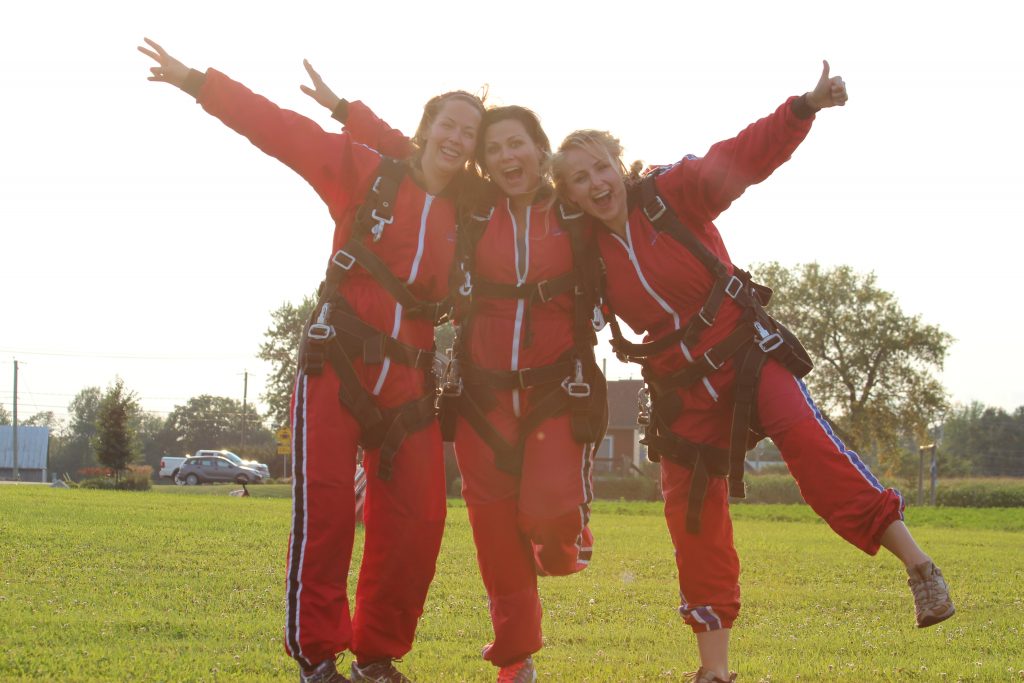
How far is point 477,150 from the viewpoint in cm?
554

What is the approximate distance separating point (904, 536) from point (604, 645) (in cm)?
280

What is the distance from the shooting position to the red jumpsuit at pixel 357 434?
4.73m

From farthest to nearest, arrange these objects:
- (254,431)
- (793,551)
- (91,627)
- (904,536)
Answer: (254,431), (793,551), (91,627), (904,536)

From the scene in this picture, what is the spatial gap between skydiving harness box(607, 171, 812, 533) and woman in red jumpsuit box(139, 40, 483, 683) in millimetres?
1093

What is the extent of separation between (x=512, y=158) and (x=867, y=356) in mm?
53757

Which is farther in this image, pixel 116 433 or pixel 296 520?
pixel 116 433

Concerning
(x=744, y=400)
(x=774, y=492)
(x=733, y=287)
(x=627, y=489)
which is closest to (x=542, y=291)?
(x=733, y=287)

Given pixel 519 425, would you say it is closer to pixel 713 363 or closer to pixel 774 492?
pixel 713 363

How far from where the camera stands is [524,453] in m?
5.21

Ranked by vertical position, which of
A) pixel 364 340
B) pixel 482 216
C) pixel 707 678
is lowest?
pixel 707 678

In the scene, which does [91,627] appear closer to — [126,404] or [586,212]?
[586,212]

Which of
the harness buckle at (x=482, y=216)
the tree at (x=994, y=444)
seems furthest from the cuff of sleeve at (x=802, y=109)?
the tree at (x=994, y=444)

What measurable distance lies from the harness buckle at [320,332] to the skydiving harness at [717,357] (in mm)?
1580

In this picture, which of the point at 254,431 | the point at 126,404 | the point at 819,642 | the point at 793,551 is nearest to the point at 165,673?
the point at 819,642
